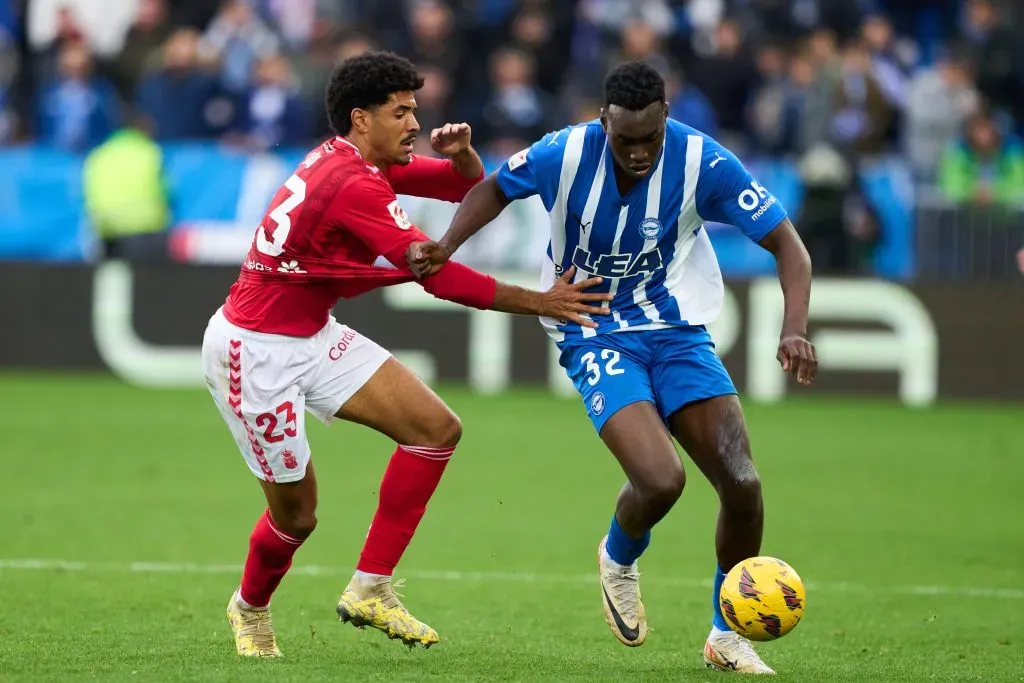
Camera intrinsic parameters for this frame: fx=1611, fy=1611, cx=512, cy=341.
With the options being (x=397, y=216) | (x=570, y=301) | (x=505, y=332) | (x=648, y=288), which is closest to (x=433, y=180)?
(x=397, y=216)

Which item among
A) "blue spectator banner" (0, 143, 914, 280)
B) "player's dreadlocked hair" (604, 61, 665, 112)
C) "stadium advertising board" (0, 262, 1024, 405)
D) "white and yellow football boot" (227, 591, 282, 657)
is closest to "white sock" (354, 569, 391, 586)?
"white and yellow football boot" (227, 591, 282, 657)

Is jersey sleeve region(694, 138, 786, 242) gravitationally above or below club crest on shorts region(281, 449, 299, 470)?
above

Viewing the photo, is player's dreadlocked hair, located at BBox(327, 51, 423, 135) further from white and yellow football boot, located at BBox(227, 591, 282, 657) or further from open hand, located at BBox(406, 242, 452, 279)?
white and yellow football boot, located at BBox(227, 591, 282, 657)

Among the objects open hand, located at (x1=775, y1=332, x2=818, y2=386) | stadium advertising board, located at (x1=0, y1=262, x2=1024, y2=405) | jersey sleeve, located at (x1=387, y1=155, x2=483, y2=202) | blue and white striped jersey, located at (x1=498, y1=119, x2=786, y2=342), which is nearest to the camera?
open hand, located at (x1=775, y1=332, x2=818, y2=386)

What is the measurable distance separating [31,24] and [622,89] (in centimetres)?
1460

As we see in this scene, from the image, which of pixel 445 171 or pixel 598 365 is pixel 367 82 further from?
pixel 598 365

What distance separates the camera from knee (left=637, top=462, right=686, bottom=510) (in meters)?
6.25

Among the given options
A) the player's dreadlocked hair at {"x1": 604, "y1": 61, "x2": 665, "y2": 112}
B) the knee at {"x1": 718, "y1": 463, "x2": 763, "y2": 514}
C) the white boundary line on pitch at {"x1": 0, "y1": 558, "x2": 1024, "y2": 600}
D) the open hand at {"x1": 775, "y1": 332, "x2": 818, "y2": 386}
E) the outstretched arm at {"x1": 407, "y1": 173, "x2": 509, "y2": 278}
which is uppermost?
the player's dreadlocked hair at {"x1": 604, "y1": 61, "x2": 665, "y2": 112}

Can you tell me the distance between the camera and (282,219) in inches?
251

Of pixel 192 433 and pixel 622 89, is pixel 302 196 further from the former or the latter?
pixel 192 433

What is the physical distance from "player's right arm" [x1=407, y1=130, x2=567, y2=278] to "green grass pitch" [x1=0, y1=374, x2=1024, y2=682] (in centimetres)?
177

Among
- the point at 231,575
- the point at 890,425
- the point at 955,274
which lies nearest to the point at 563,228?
the point at 231,575

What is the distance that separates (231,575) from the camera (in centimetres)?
858

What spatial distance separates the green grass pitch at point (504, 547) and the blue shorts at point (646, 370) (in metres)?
1.06
